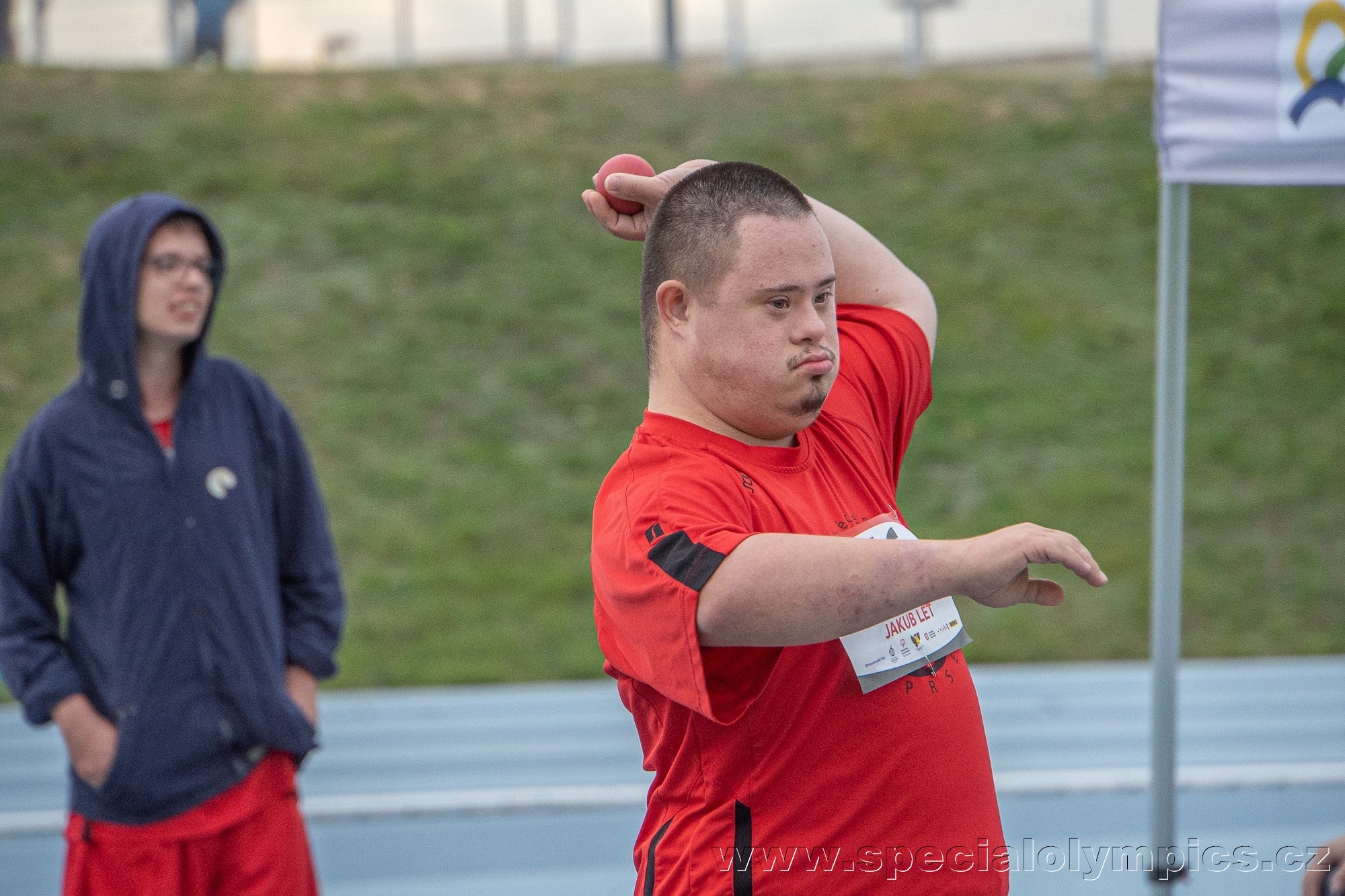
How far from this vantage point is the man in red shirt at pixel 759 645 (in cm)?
141

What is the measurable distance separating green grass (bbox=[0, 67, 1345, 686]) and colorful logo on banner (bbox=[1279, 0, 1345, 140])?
4.66 m

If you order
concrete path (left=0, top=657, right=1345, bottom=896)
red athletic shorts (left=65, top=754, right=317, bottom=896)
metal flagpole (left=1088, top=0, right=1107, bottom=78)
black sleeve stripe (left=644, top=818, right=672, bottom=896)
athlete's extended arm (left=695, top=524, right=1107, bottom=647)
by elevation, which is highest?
metal flagpole (left=1088, top=0, right=1107, bottom=78)

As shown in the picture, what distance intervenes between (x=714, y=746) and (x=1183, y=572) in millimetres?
7128

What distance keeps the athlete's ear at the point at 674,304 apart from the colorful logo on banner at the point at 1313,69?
185cm

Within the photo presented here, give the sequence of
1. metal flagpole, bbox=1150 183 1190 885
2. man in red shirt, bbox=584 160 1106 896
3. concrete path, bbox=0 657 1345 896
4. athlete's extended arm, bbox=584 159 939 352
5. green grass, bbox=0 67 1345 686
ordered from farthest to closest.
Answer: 1. green grass, bbox=0 67 1345 686
2. concrete path, bbox=0 657 1345 896
3. metal flagpole, bbox=1150 183 1190 885
4. athlete's extended arm, bbox=584 159 939 352
5. man in red shirt, bbox=584 160 1106 896

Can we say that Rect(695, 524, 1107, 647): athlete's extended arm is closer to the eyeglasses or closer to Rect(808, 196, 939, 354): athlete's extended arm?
Rect(808, 196, 939, 354): athlete's extended arm

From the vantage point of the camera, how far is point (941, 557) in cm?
127

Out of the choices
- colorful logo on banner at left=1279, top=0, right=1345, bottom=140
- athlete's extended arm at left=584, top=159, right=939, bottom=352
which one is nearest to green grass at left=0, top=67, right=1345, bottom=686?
colorful logo on banner at left=1279, top=0, right=1345, bottom=140

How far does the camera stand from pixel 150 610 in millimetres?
2494

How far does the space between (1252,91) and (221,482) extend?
8.08 ft

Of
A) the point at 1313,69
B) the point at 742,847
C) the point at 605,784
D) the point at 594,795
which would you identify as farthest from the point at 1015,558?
the point at 605,784

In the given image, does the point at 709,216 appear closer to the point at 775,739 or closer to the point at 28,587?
the point at 775,739

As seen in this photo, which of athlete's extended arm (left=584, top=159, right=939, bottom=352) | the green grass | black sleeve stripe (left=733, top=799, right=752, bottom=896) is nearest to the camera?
black sleeve stripe (left=733, top=799, right=752, bottom=896)

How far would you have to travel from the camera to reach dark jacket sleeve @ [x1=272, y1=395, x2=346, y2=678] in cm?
275
